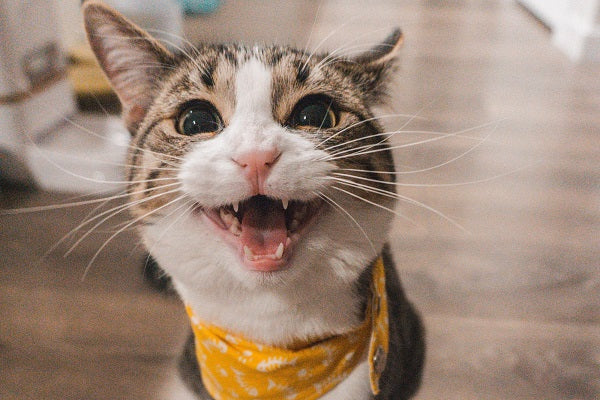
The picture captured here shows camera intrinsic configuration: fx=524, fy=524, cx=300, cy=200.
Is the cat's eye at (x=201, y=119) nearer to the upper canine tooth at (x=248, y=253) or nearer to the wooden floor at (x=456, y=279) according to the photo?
the upper canine tooth at (x=248, y=253)

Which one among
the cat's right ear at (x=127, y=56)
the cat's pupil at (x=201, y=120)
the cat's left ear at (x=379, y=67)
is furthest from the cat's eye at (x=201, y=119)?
the cat's left ear at (x=379, y=67)

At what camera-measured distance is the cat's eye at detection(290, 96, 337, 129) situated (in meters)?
Result: 0.63

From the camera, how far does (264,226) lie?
586 mm

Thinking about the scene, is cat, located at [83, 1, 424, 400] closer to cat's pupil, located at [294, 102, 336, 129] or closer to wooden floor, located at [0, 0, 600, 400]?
cat's pupil, located at [294, 102, 336, 129]

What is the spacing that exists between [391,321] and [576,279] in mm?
642

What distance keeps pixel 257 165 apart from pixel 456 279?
2.71 ft

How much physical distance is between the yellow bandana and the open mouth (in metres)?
0.16

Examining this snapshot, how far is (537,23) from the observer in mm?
2881

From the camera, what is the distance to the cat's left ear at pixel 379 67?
2.34ft

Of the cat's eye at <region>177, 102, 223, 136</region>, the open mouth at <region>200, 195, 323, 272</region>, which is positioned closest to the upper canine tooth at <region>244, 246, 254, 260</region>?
the open mouth at <region>200, 195, 323, 272</region>

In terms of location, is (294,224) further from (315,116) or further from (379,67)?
(379,67)

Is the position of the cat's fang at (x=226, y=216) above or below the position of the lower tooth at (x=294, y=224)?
above

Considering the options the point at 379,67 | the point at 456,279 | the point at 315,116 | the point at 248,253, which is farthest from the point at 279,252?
the point at 456,279

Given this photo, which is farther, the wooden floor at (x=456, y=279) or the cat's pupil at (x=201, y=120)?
the wooden floor at (x=456, y=279)
